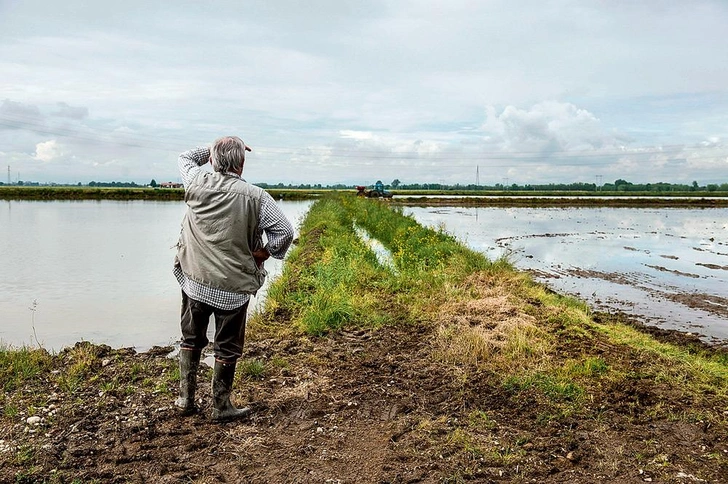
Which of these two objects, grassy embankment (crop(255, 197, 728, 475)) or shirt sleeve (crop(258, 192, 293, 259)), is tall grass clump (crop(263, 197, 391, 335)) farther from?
shirt sleeve (crop(258, 192, 293, 259))

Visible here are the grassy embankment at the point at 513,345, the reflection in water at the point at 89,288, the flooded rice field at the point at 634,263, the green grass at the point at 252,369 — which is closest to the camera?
the grassy embankment at the point at 513,345

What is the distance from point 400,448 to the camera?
373 cm

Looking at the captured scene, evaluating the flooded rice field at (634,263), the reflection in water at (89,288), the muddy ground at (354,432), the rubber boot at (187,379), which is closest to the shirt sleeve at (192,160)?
the rubber boot at (187,379)

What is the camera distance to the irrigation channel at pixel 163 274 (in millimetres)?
8211

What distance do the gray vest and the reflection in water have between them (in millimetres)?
3540

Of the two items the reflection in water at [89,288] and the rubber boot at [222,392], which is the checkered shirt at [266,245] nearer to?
the rubber boot at [222,392]

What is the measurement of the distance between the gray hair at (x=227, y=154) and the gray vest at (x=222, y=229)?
7cm

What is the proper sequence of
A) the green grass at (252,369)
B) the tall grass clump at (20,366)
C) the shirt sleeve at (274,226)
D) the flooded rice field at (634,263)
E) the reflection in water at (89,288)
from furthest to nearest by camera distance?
the flooded rice field at (634,263)
the reflection in water at (89,288)
the green grass at (252,369)
the tall grass clump at (20,366)
the shirt sleeve at (274,226)

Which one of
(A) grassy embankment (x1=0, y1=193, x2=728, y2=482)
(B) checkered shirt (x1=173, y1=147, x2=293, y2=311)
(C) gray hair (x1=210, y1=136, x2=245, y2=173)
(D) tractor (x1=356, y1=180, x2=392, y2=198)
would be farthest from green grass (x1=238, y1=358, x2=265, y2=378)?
(D) tractor (x1=356, y1=180, x2=392, y2=198)

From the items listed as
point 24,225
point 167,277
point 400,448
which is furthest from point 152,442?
point 24,225

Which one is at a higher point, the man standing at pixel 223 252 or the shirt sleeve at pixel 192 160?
the shirt sleeve at pixel 192 160

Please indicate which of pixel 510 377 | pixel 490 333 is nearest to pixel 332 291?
pixel 490 333

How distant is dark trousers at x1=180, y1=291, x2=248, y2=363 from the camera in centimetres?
407

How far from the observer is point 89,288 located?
34.9ft
